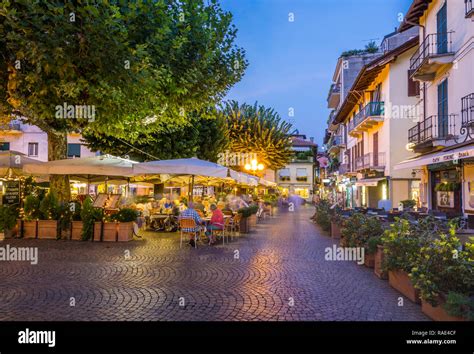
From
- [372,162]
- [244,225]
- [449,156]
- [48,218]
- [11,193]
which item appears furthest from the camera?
Result: [372,162]

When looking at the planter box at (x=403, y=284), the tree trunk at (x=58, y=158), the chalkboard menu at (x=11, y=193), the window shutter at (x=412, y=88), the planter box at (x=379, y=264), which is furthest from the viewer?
the window shutter at (x=412, y=88)

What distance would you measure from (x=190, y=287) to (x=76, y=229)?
6408mm

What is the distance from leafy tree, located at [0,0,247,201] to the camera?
25.2ft

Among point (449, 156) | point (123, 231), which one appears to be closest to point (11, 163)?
point (123, 231)

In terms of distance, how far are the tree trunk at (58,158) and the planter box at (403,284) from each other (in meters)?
10.4

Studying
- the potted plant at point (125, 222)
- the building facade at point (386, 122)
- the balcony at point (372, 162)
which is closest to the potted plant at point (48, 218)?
the potted plant at point (125, 222)

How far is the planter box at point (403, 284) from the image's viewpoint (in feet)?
17.7

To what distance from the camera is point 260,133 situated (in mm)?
33438

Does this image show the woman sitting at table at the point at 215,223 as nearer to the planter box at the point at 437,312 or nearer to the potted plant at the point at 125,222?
the potted plant at the point at 125,222

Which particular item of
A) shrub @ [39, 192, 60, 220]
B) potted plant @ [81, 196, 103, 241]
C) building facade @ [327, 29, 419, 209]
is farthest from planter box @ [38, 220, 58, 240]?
building facade @ [327, 29, 419, 209]

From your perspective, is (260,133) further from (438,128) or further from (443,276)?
(443,276)
